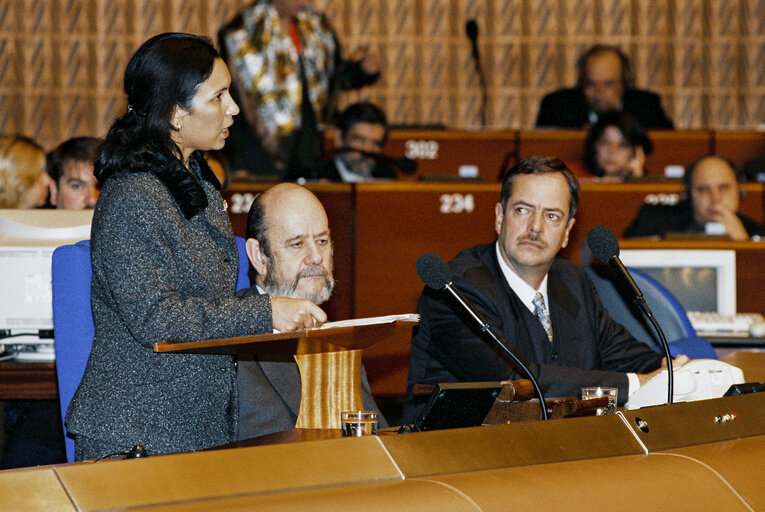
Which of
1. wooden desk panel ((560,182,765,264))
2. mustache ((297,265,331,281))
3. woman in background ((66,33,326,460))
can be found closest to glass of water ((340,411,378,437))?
woman in background ((66,33,326,460))

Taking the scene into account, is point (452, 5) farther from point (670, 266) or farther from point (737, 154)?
→ point (670, 266)

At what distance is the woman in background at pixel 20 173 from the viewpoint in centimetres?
451

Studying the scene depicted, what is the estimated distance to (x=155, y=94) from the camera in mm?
2121

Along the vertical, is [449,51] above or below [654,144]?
above

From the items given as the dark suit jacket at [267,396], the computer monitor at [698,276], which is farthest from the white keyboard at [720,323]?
the dark suit jacket at [267,396]

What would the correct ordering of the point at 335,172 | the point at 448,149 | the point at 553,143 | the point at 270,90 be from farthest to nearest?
the point at 448,149
the point at 553,143
the point at 270,90
the point at 335,172

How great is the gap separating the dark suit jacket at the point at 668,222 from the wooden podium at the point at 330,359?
10.7 feet

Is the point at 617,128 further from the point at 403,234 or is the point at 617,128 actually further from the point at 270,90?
the point at 270,90

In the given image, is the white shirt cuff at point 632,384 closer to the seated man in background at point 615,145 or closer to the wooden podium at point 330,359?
the wooden podium at point 330,359

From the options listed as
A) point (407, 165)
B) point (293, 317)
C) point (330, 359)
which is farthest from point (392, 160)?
point (293, 317)

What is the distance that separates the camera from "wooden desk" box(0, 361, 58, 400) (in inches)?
115

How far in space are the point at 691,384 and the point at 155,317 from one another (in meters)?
1.27

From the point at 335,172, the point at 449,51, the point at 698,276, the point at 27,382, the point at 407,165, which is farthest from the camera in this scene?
the point at 449,51

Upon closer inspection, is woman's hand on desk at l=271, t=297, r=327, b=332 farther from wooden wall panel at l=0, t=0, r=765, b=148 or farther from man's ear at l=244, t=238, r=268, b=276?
wooden wall panel at l=0, t=0, r=765, b=148
